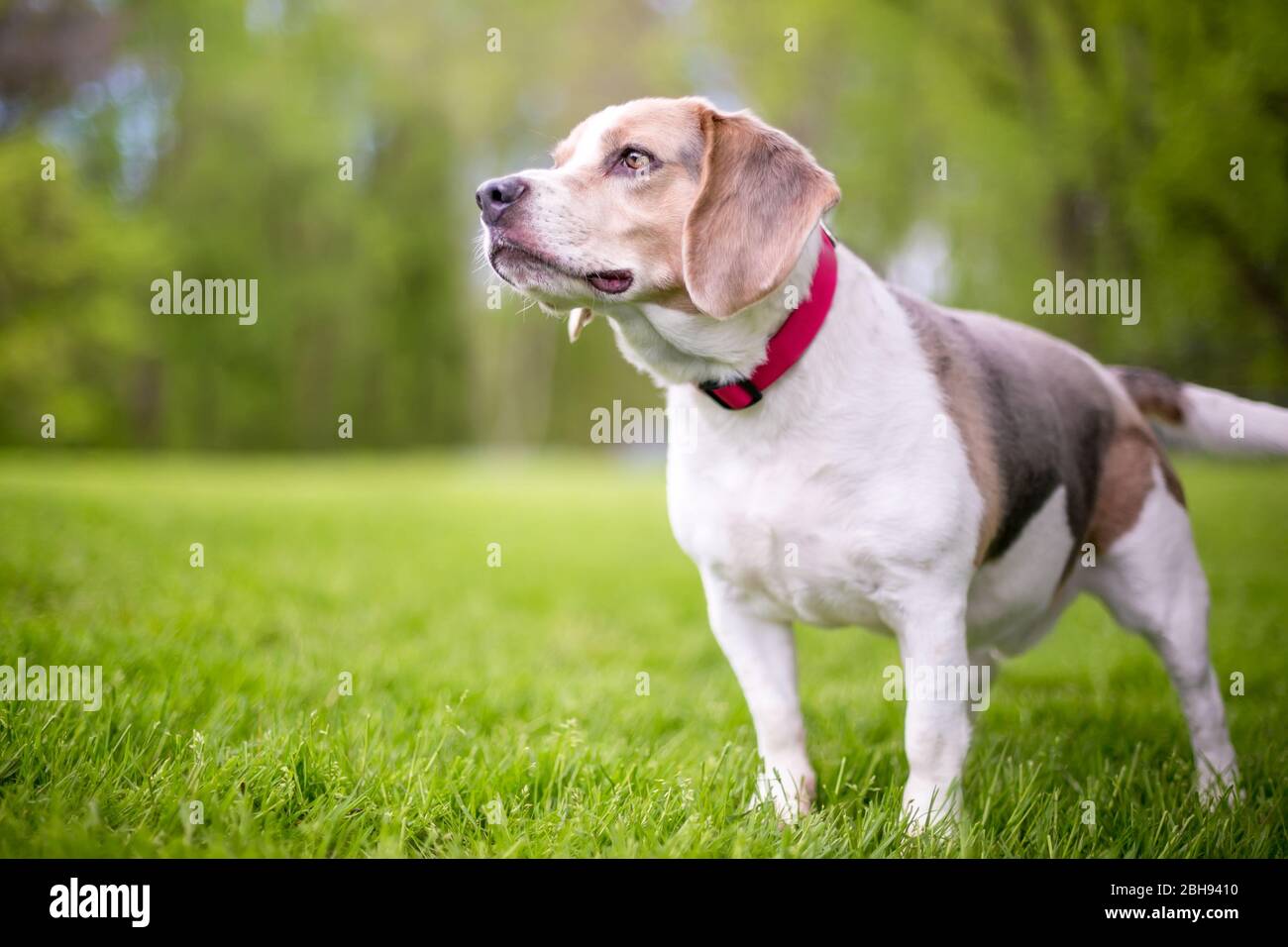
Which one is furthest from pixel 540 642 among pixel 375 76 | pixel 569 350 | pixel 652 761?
pixel 569 350

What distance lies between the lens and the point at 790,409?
9.36ft

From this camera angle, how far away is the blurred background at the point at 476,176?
1029 centimetres

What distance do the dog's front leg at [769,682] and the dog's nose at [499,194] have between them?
1.27 metres

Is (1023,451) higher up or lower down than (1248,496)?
higher up

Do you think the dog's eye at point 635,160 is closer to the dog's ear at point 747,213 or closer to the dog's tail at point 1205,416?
the dog's ear at point 747,213

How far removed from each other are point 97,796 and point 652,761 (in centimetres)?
151

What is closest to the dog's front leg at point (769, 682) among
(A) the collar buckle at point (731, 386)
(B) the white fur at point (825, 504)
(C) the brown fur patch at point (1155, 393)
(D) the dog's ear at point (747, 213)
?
(B) the white fur at point (825, 504)

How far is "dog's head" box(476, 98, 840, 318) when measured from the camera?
2.74 meters

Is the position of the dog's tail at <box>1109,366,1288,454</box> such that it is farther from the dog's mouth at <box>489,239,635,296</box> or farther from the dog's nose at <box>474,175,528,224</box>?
the dog's nose at <box>474,175,528,224</box>

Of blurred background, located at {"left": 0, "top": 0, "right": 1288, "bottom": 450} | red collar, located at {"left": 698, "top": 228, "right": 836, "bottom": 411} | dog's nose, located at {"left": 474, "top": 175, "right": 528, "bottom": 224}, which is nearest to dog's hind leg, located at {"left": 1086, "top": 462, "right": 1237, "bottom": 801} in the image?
red collar, located at {"left": 698, "top": 228, "right": 836, "bottom": 411}

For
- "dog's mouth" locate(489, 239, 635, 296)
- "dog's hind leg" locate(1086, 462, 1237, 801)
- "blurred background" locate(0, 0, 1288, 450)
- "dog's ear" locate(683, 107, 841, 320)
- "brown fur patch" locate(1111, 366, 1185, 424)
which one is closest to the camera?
"dog's ear" locate(683, 107, 841, 320)

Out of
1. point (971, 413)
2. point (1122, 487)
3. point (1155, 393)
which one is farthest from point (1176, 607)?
point (971, 413)
